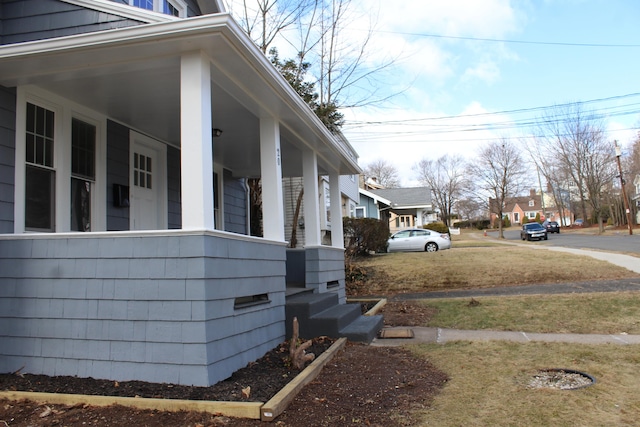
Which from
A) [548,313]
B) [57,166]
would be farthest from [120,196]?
[548,313]

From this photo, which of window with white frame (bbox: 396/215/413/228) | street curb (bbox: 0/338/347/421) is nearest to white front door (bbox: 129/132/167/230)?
street curb (bbox: 0/338/347/421)

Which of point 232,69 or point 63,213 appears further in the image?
point 63,213

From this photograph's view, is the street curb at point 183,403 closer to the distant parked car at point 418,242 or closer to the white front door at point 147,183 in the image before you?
the white front door at point 147,183

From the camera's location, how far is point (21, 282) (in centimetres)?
450

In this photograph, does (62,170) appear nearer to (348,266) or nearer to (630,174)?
(348,266)

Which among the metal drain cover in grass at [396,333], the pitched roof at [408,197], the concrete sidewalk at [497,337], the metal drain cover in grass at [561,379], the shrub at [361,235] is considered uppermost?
the pitched roof at [408,197]

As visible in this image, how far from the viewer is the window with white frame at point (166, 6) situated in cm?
716

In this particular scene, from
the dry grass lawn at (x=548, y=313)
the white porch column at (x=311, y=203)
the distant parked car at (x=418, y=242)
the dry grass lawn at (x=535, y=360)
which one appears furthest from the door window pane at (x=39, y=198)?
the distant parked car at (x=418, y=242)

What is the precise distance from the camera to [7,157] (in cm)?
474

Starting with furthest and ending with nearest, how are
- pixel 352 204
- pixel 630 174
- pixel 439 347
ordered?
pixel 630 174
pixel 352 204
pixel 439 347

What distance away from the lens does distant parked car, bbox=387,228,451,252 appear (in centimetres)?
2148

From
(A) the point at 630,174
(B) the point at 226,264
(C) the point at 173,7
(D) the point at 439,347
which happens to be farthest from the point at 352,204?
(A) the point at 630,174

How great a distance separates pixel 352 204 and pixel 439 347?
19.2 m

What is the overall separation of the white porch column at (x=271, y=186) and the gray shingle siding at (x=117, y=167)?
6.79 ft
